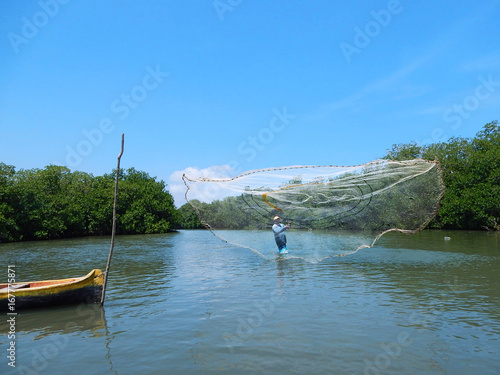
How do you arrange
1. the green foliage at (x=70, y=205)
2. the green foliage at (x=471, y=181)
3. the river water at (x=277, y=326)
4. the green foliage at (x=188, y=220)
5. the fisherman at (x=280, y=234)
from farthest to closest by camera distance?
the green foliage at (x=188, y=220) → the green foliage at (x=471, y=181) → the green foliage at (x=70, y=205) → the fisherman at (x=280, y=234) → the river water at (x=277, y=326)

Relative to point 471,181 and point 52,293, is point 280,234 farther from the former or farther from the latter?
point 471,181

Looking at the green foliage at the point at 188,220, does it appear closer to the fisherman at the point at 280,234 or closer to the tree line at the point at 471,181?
the tree line at the point at 471,181

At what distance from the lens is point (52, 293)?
380 inches

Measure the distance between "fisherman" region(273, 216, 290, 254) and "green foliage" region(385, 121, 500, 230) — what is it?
29.2 metres

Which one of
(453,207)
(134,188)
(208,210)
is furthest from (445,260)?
(134,188)

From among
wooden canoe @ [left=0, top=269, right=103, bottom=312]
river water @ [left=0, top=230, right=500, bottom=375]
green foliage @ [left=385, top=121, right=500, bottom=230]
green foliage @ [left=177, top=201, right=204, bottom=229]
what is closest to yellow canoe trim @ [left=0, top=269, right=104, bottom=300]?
wooden canoe @ [left=0, top=269, right=103, bottom=312]

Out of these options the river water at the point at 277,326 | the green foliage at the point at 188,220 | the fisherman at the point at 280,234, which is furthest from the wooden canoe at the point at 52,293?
the green foliage at the point at 188,220

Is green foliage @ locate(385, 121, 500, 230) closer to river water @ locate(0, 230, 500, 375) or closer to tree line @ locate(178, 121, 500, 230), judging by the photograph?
tree line @ locate(178, 121, 500, 230)

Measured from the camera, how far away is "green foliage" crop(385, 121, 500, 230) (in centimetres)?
4050

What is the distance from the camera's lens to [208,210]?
1341 centimetres

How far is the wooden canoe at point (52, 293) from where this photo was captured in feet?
30.6

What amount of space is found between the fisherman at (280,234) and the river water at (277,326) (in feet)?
1.07

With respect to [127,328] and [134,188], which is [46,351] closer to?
[127,328]

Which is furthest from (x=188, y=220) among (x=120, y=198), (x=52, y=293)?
(x=52, y=293)
